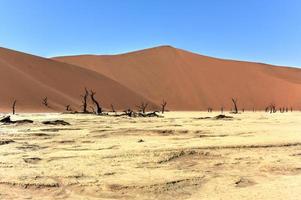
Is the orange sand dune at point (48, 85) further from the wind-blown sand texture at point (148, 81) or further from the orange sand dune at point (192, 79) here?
the orange sand dune at point (192, 79)

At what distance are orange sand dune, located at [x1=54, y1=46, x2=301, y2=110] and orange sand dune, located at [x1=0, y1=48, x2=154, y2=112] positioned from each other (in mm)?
12080

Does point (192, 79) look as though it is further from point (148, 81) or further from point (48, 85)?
point (48, 85)

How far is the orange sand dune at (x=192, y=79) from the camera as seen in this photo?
103 m

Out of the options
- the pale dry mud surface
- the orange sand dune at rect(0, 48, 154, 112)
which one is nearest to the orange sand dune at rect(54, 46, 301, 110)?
the orange sand dune at rect(0, 48, 154, 112)

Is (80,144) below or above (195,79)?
below

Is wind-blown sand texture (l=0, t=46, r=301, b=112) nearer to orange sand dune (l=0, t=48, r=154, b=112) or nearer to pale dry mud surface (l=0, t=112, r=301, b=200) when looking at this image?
orange sand dune (l=0, t=48, r=154, b=112)

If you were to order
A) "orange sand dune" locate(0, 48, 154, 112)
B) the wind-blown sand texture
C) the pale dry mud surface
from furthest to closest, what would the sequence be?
1. the wind-blown sand texture
2. "orange sand dune" locate(0, 48, 154, 112)
3. the pale dry mud surface

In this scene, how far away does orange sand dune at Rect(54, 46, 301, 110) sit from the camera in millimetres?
102688

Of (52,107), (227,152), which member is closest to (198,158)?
(227,152)

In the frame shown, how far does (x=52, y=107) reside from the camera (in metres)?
62.1

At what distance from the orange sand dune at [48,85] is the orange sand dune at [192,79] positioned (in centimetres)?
1208

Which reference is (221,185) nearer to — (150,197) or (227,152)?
(150,197)

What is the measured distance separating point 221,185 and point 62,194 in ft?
6.97

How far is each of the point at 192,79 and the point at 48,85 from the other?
42.1m
